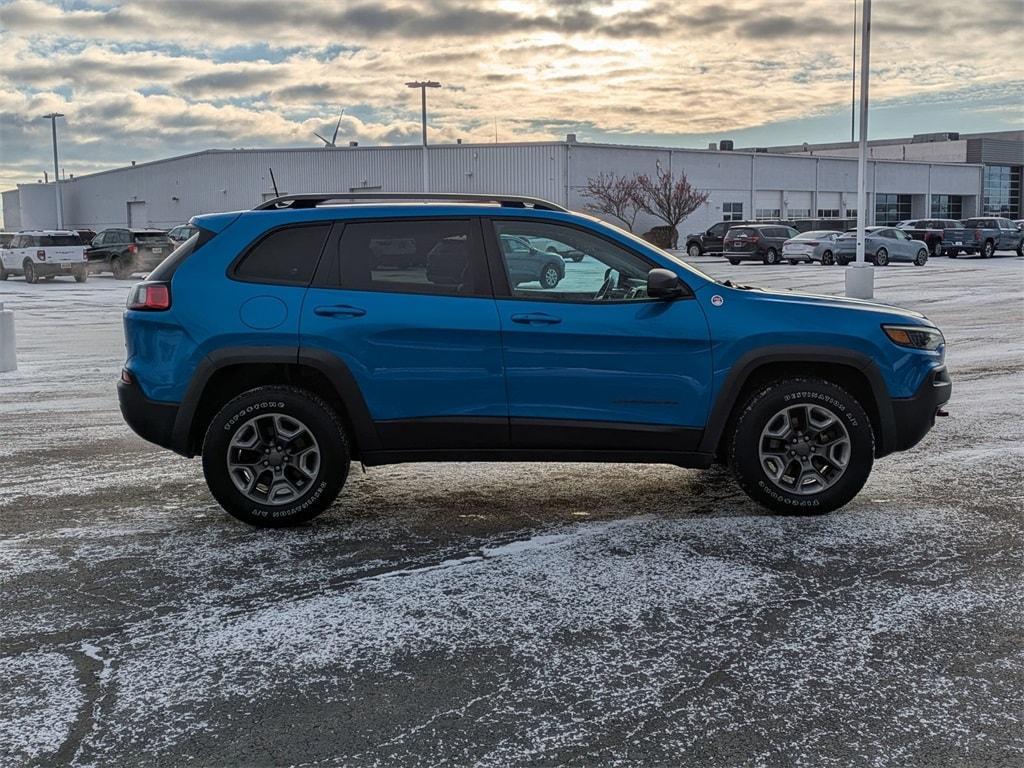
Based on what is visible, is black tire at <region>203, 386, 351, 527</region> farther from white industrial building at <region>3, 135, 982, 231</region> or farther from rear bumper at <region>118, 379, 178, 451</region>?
white industrial building at <region>3, 135, 982, 231</region>

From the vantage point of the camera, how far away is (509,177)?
62.8 m

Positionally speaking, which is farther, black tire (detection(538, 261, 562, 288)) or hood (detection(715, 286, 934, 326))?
hood (detection(715, 286, 934, 326))

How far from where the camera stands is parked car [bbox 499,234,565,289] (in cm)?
597

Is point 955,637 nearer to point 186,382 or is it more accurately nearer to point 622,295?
point 622,295

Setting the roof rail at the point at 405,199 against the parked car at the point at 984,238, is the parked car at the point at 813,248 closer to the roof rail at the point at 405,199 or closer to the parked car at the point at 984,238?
the parked car at the point at 984,238

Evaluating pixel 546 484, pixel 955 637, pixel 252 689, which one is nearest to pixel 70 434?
pixel 546 484

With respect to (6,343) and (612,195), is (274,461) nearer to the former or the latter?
(6,343)

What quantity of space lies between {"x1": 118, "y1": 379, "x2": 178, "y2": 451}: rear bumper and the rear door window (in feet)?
3.98

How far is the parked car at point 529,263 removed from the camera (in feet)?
19.6

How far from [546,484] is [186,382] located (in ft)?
7.89

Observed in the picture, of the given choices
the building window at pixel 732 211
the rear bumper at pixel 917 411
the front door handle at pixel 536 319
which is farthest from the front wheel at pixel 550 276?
the building window at pixel 732 211

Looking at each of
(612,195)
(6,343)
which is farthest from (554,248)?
(612,195)

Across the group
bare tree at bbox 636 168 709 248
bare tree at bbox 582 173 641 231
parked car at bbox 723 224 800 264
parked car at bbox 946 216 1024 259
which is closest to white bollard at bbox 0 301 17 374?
parked car at bbox 723 224 800 264

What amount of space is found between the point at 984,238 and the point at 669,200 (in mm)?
20675
